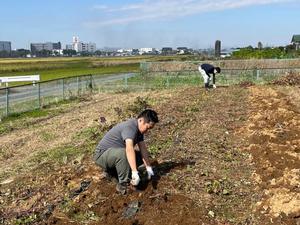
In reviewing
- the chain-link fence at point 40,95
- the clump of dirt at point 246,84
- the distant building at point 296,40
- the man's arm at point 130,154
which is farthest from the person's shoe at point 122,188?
the distant building at point 296,40

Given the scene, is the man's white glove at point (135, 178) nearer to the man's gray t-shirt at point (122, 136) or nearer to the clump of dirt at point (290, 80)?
the man's gray t-shirt at point (122, 136)

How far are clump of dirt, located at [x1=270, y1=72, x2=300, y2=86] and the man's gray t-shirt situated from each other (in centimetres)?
1936

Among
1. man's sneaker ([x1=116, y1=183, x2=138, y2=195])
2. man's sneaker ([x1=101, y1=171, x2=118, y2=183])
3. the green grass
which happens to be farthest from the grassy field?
man's sneaker ([x1=116, y1=183, x2=138, y2=195])

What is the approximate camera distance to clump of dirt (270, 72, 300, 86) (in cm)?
2461

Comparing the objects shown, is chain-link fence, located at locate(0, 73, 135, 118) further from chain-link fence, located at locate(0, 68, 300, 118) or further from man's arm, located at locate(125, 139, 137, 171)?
man's arm, located at locate(125, 139, 137, 171)

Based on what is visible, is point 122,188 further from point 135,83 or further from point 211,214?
point 135,83

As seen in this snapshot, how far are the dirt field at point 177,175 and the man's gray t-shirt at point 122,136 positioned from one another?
55 cm

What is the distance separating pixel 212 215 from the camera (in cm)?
575

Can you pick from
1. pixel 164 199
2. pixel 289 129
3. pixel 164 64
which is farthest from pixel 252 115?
pixel 164 64

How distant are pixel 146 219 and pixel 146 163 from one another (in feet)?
3.73

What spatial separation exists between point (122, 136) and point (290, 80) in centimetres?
1972

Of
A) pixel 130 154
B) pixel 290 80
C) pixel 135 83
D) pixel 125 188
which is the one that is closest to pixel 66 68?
pixel 135 83

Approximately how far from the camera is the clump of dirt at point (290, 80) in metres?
24.6

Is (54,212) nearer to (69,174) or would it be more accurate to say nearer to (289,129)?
(69,174)
